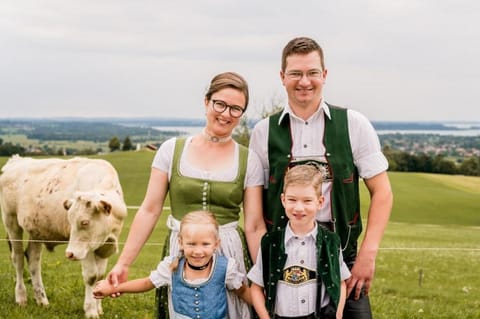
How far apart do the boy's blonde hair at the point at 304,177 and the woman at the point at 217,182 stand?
0.41 m

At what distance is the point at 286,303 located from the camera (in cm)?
367

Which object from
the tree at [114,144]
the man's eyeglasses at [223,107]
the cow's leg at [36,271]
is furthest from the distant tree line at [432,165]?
the man's eyeglasses at [223,107]

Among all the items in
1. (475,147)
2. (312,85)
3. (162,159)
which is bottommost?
(475,147)

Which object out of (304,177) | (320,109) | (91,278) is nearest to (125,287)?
(304,177)

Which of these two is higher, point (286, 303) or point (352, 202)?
point (352, 202)

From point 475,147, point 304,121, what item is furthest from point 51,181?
point 475,147

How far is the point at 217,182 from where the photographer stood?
3947mm

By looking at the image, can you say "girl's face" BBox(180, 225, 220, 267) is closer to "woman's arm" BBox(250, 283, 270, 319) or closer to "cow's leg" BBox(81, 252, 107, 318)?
"woman's arm" BBox(250, 283, 270, 319)

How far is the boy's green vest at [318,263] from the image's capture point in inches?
143

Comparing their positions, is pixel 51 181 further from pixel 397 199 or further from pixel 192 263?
pixel 397 199

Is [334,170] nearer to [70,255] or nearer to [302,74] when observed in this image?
[302,74]

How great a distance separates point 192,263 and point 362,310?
3.49 ft

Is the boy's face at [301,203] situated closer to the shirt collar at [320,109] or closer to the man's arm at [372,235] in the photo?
the man's arm at [372,235]

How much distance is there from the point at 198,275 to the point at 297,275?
58 cm
